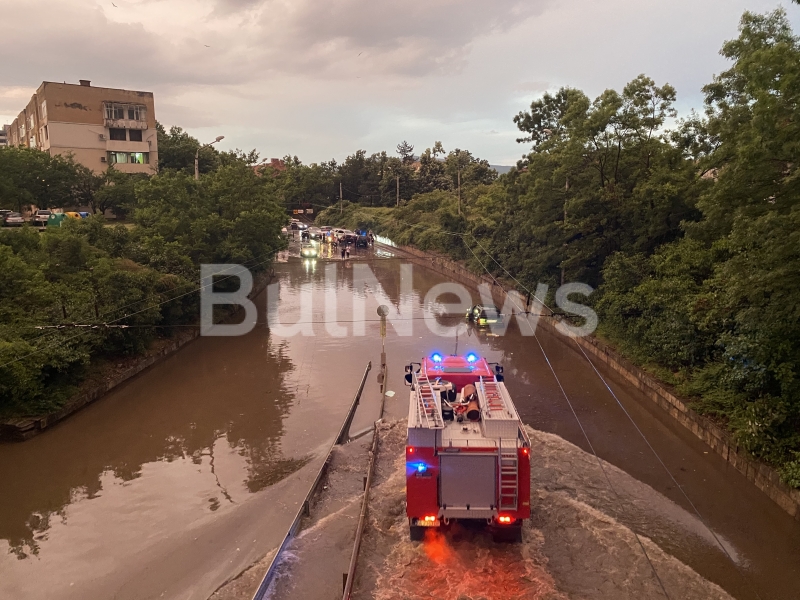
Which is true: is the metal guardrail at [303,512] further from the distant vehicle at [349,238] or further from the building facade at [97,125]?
the distant vehicle at [349,238]

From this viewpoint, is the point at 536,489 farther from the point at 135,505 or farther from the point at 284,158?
the point at 284,158

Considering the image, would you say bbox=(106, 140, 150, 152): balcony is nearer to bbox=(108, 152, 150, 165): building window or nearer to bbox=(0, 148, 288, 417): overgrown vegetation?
bbox=(108, 152, 150, 165): building window

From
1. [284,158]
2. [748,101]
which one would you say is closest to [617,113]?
[748,101]

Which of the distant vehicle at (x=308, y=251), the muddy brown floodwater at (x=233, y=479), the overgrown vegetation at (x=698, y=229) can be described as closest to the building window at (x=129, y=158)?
the distant vehicle at (x=308, y=251)

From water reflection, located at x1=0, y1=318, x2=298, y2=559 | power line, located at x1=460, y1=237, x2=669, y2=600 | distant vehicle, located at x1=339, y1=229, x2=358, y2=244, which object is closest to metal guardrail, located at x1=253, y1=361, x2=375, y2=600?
water reflection, located at x1=0, y1=318, x2=298, y2=559

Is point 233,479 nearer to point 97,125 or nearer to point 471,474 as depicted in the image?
point 471,474

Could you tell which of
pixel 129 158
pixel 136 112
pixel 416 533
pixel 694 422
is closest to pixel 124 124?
pixel 136 112

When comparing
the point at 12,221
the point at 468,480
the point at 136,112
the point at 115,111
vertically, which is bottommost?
the point at 468,480

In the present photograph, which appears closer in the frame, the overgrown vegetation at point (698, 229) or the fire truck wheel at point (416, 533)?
the fire truck wheel at point (416, 533)
